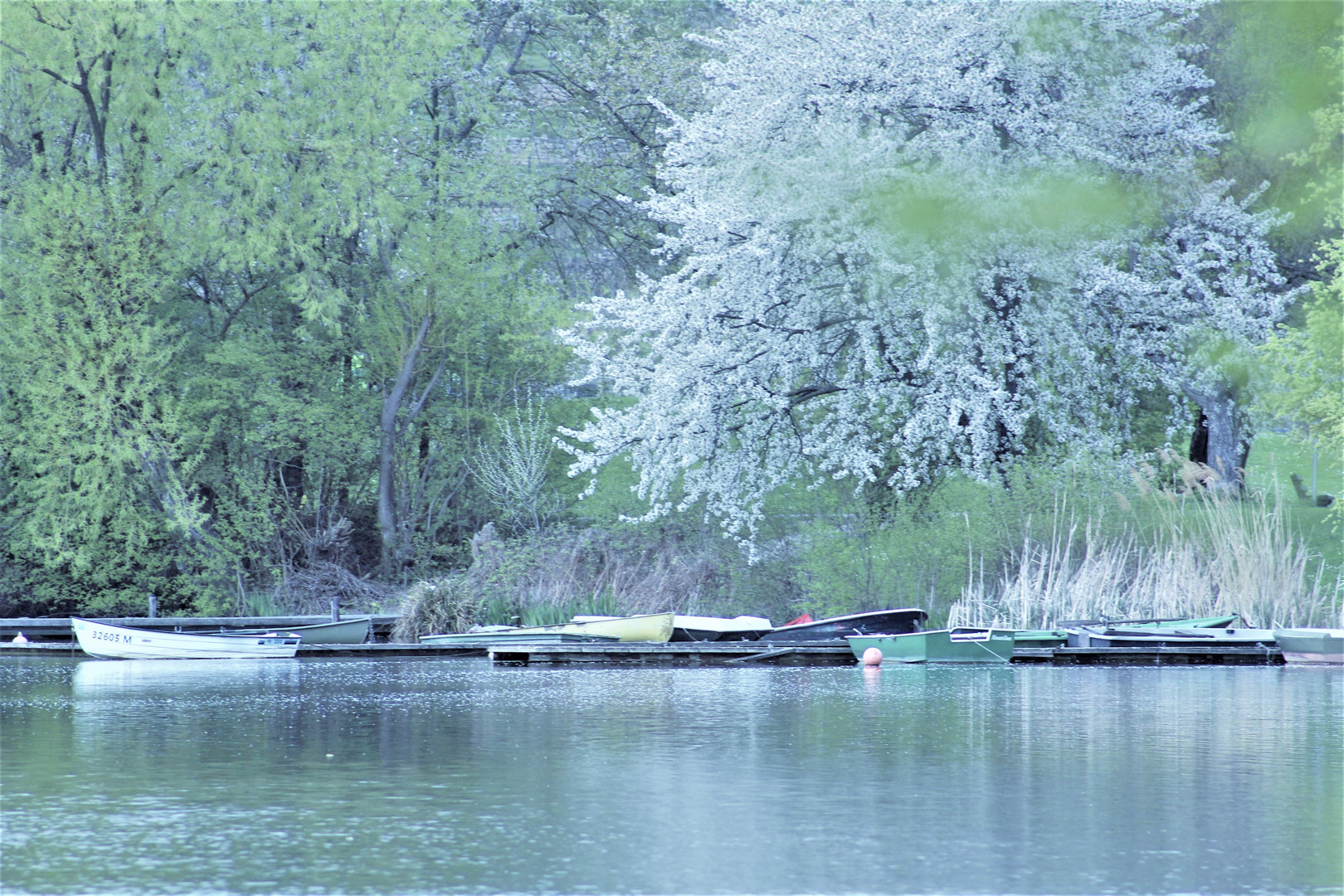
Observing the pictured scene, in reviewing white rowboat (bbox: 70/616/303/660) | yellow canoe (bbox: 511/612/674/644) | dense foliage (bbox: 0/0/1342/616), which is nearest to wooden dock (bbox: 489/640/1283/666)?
yellow canoe (bbox: 511/612/674/644)

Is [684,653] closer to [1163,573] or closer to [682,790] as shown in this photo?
[1163,573]

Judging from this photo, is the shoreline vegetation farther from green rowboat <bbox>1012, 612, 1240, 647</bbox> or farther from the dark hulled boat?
the dark hulled boat

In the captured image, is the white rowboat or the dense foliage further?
the dense foliage

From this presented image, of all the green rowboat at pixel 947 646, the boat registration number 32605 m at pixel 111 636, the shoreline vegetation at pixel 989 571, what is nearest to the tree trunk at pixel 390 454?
the shoreline vegetation at pixel 989 571

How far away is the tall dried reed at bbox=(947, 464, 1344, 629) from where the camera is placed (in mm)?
21828

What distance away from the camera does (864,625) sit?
21.7m

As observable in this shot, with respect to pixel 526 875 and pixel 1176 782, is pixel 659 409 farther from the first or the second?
pixel 526 875

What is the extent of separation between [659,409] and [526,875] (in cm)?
1921

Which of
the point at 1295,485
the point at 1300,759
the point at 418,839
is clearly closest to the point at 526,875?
the point at 418,839

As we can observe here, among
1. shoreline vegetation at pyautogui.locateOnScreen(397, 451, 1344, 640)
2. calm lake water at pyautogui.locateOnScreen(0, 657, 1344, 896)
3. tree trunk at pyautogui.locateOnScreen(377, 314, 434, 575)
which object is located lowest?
calm lake water at pyautogui.locateOnScreen(0, 657, 1344, 896)

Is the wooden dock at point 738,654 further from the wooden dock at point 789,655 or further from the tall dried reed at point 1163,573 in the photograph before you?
the tall dried reed at point 1163,573

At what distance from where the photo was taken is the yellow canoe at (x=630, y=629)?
22.9m

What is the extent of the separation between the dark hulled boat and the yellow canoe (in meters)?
1.72

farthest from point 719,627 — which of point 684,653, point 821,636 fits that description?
point 821,636
